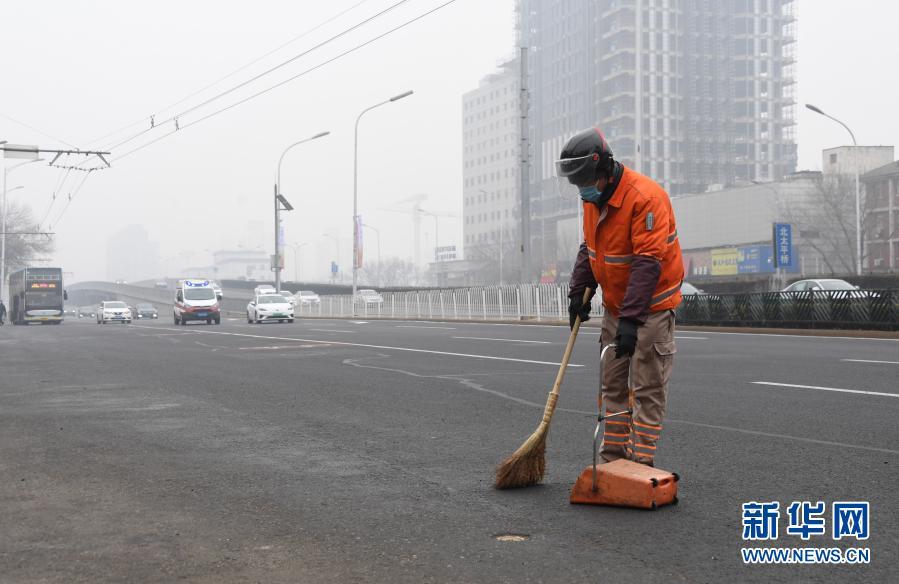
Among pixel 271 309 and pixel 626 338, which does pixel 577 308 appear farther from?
pixel 271 309

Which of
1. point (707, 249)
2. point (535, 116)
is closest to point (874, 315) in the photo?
point (707, 249)

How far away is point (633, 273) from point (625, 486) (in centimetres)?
101

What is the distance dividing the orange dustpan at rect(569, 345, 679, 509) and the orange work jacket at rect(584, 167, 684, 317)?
80 cm

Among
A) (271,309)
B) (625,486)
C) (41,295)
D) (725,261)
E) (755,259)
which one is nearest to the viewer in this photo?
(625,486)

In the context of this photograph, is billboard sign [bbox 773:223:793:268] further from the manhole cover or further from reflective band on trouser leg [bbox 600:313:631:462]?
the manhole cover

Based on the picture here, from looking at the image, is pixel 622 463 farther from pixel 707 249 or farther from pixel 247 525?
pixel 707 249

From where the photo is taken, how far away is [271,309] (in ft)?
128

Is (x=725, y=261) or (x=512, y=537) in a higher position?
(x=725, y=261)

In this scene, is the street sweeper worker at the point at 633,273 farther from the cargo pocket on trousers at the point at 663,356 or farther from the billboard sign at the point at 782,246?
the billboard sign at the point at 782,246

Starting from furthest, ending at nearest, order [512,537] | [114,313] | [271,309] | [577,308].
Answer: [114,313] → [271,309] → [577,308] → [512,537]

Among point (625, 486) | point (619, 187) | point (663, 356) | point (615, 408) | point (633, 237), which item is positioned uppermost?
point (619, 187)

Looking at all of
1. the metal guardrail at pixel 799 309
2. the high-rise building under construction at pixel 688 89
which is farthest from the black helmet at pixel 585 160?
the high-rise building under construction at pixel 688 89

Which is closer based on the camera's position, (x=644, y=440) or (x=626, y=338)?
(x=626, y=338)

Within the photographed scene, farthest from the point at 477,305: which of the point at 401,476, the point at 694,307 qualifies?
the point at 401,476
